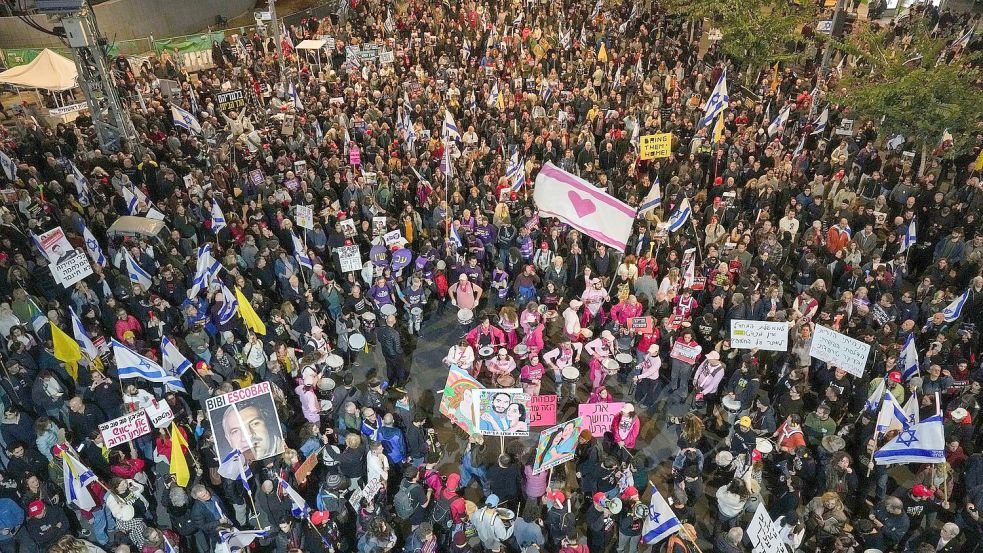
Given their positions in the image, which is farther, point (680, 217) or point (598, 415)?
point (680, 217)

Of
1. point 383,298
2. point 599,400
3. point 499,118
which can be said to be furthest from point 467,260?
point 499,118

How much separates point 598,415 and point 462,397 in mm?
1932

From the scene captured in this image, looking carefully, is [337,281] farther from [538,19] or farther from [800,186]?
[538,19]

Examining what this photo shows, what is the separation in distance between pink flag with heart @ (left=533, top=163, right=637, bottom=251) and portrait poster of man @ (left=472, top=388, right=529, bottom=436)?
3230 mm

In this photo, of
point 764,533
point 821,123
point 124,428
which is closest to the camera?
point 764,533

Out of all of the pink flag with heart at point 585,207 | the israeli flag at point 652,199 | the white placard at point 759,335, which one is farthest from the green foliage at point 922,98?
the pink flag with heart at point 585,207

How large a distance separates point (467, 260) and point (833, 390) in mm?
7307

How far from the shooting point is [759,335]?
10672 mm

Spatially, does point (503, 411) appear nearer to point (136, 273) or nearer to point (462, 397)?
point (462, 397)

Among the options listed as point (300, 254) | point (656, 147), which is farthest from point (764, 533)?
point (656, 147)

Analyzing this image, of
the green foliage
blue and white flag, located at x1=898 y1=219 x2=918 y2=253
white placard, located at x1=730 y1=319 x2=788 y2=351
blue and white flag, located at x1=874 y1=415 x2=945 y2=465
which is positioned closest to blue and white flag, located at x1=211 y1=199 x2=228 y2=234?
white placard, located at x1=730 y1=319 x2=788 y2=351

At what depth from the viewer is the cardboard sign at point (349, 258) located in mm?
13039

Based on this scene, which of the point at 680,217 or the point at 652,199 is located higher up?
the point at 652,199

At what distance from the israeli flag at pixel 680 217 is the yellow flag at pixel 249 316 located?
8508mm
